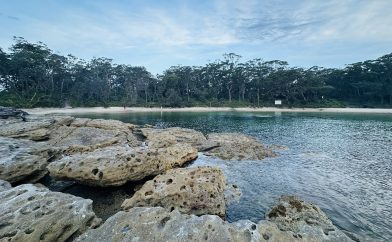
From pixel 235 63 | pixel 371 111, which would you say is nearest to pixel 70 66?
pixel 235 63

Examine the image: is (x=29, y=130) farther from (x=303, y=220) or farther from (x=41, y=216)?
(x=303, y=220)

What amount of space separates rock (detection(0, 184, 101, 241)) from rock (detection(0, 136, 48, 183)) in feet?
10.5

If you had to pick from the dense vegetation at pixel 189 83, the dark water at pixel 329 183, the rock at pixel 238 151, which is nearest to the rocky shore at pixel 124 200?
the rock at pixel 238 151

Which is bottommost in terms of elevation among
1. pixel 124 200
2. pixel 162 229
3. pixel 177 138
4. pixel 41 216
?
pixel 124 200

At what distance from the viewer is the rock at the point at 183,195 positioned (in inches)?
342

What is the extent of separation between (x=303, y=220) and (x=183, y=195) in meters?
4.05

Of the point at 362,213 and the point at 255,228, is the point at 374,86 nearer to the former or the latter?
the point at 362,213

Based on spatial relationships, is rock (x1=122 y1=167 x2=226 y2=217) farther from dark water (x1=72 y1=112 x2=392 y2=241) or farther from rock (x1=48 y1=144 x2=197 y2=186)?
rock (x1=48 y1=144 x2=197 y2=186)

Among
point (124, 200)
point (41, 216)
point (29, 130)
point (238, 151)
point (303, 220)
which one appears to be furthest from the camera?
point (238, 151)

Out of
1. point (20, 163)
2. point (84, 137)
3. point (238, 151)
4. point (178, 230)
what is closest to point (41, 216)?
point (178, 230)

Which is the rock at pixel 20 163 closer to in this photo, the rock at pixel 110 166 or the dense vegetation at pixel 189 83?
the rock at pixel 110 166

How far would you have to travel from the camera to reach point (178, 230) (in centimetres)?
574

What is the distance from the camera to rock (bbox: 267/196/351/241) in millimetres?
6340

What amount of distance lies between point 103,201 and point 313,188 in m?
9.81
